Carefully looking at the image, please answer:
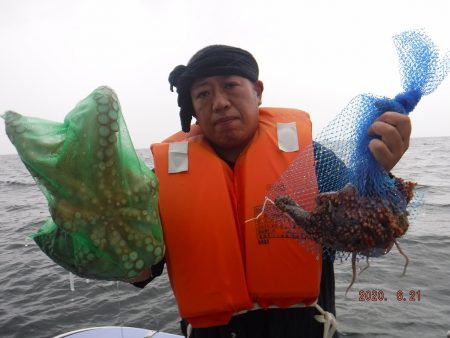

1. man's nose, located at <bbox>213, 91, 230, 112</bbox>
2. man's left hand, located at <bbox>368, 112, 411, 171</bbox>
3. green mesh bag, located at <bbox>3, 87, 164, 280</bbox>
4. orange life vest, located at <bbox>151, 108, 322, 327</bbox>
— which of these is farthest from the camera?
man's nose, located at <bbox>213, 91, 230, 112</bbox>

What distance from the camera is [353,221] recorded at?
1.90 metres

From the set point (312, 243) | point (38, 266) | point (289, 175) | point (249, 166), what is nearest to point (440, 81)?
point (289, 175)

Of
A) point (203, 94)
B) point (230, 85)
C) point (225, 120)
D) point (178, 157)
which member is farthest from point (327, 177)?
point (178, 157)

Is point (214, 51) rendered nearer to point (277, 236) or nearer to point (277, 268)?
point (277, 236)

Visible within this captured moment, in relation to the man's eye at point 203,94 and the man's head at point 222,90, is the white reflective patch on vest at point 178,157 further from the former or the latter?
the man's eye at point 203,94

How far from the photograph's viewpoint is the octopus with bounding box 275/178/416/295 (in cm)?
187

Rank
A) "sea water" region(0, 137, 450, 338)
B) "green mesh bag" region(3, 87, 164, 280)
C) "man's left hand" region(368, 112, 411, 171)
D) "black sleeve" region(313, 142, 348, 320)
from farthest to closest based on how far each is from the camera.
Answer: "sea water" region(0, 137, 450, 338), "black sleeve" region(313, 142, 348, 320), "man's left hand" region(368, 112, 411, 171), "green mesh bag" region(3, 87, 164, 280)

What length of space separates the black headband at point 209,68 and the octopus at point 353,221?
1257mm

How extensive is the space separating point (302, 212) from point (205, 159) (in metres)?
1.21

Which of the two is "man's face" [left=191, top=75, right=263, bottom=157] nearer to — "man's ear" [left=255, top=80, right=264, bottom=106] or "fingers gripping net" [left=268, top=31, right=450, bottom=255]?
"man's ear" [left=255, top=80, right=264, bottom=106]

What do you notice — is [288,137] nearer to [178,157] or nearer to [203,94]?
[203,94]

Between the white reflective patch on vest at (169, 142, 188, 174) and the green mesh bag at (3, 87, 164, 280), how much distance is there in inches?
40.8

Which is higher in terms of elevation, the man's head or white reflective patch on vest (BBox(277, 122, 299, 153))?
the man's head

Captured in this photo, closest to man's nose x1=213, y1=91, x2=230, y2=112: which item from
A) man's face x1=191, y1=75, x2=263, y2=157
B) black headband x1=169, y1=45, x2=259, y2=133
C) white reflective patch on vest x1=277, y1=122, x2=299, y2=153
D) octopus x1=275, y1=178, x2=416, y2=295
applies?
man's face x1=191, y1=75, x2=263, y2=157
